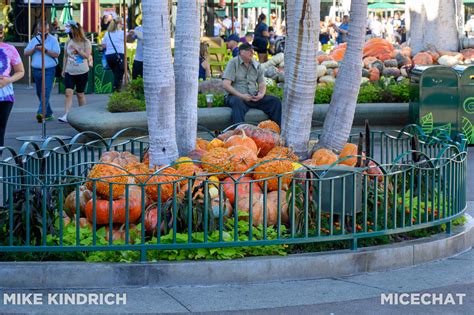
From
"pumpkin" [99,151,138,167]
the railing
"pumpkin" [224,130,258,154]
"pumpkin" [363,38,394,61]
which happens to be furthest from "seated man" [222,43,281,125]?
"pumpkin" [363,38,394,61]

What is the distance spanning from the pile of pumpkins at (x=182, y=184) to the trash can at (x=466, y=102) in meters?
7.09

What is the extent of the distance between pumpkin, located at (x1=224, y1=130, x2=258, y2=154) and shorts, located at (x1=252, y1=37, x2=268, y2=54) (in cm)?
2025

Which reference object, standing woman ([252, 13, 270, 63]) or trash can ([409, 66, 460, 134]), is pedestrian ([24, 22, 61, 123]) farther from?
standing woman ([252, 13, 270, 63])

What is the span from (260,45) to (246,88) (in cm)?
1511

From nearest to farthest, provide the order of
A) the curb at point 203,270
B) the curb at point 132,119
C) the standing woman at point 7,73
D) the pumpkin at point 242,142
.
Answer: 1. the curb at point 203,270
2. the pumpkin at point 242,142
3. the standing woman at point 7,73
4. the curb at point 132,119

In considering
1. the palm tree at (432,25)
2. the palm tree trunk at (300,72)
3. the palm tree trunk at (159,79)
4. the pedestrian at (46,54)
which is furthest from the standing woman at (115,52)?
the palm tree trunk at (159,79)

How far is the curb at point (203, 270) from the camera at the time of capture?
7.36 meters

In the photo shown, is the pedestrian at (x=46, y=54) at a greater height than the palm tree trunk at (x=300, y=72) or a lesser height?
lesser

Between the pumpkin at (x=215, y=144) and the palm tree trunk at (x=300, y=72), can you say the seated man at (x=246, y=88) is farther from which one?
the pumpkin at (x=215, y=144)

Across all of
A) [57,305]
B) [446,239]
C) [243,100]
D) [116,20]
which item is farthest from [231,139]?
[116,20]

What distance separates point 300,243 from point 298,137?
7.10 feet

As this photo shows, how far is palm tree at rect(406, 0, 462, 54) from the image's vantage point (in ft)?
64.4

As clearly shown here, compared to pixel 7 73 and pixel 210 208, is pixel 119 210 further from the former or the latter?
pixel 7 73

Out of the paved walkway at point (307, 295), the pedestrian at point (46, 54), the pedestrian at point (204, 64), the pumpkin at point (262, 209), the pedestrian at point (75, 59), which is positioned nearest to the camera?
the paved walkway at point (307, 295)
